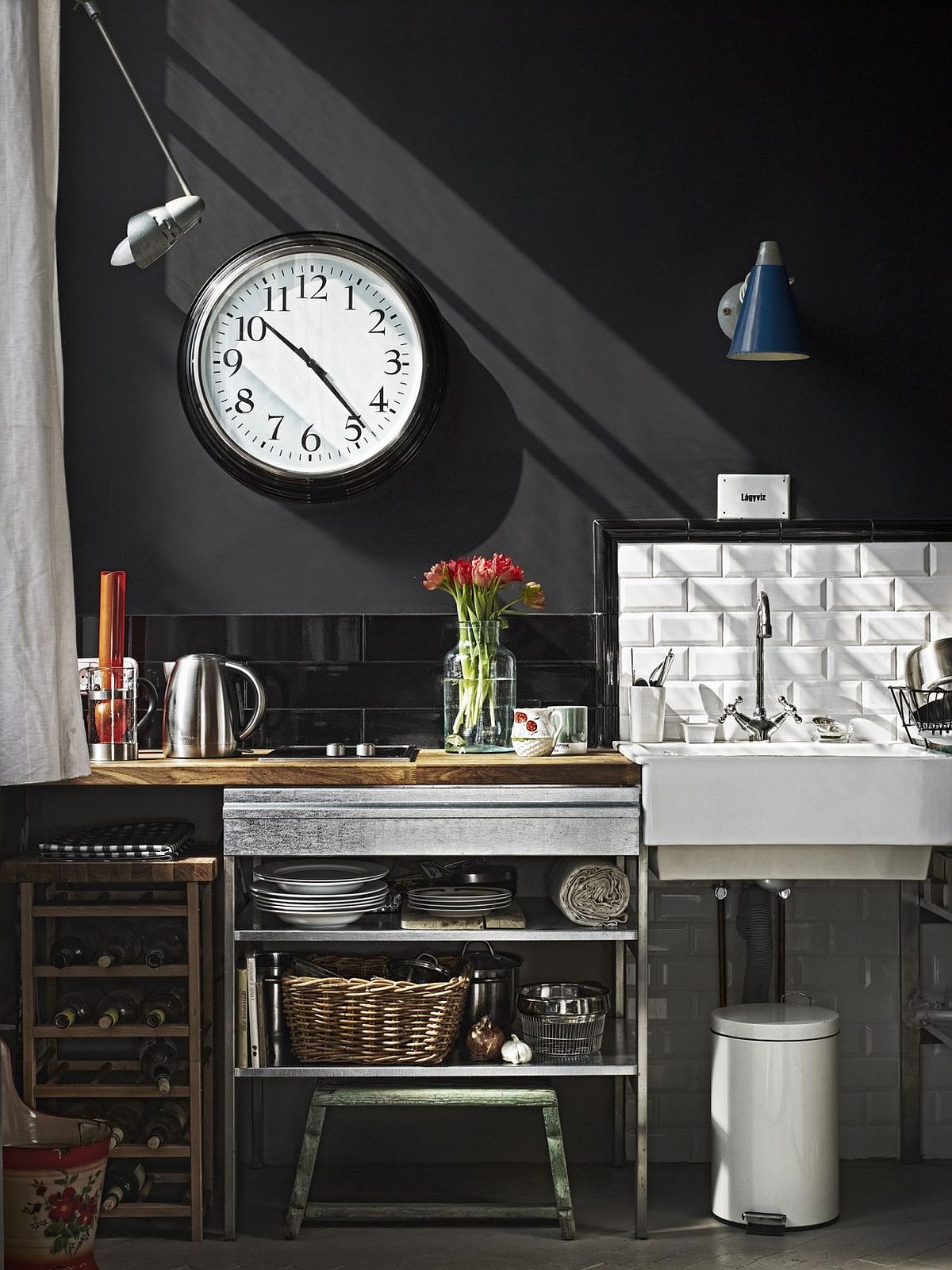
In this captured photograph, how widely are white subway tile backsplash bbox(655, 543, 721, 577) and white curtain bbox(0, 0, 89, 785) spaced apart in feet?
5.29

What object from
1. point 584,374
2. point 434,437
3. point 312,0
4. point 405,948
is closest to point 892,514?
point 584,374

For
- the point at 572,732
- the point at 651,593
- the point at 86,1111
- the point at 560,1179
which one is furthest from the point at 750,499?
the point at 86,1111

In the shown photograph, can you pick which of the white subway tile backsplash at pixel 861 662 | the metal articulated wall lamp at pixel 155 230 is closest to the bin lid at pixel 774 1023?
the white subway tile backsplash at pixel 861 662

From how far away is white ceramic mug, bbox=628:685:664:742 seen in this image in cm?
361

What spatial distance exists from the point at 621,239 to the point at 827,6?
2.83 ft

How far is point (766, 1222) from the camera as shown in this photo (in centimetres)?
309

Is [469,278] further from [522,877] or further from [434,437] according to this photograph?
[522,877]

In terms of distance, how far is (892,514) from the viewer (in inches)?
147

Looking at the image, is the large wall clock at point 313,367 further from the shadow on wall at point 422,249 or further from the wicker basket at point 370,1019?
the wicker basket at point 370,1019

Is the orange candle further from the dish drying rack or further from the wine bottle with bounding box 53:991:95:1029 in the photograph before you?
the dish drying rack

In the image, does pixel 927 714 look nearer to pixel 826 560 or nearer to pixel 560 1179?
pixel 826 560

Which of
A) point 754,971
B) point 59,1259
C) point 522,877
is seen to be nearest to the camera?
point 59,1259

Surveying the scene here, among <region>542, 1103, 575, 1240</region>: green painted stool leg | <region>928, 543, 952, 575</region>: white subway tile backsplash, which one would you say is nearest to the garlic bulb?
<region>542, 1103, 575, 1240</region>: green painted stool leg

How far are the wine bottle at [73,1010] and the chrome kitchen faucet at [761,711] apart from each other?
5.80 ft
